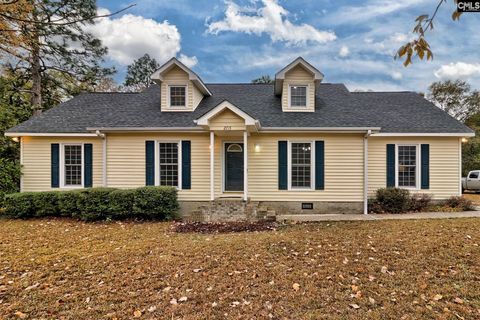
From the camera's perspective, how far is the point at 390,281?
4.27 meters

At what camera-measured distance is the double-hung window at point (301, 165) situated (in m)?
10.4

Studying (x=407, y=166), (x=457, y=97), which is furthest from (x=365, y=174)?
(x=457, y=97)

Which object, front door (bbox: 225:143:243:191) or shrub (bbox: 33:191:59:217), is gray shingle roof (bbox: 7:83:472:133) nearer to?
front door (bbox: 225:143:243:191)

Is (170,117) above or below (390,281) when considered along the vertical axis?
above

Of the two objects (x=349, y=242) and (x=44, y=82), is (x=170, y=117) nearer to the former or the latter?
(x=349, y=242)

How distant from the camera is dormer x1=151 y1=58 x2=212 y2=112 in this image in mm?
11488

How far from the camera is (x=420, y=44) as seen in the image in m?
2.24

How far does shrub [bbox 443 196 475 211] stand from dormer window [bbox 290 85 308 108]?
7.21 m

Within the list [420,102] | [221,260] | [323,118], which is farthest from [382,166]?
[221,260]

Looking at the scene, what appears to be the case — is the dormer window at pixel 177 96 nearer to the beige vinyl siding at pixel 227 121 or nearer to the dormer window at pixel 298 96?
the beige vinyl siding at pixel 227 121

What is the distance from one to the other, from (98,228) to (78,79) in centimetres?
1494

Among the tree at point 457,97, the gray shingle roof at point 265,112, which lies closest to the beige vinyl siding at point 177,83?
the gray shingle roof at point 265,112

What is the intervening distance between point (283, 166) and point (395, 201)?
4669 millimetres

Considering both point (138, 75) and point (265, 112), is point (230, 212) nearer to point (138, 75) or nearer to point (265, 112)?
point (265, 112)
